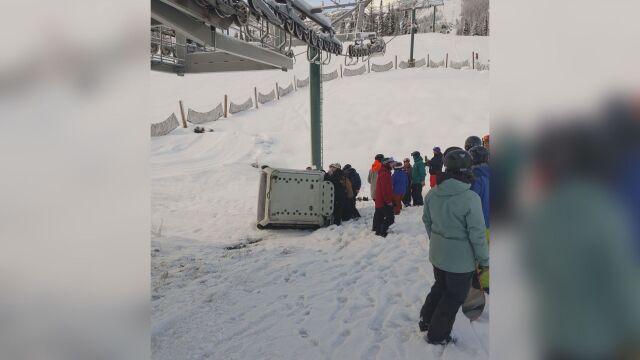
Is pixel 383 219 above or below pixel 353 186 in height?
below

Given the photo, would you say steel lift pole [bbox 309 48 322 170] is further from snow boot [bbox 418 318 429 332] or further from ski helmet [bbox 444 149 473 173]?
ski helmet [bbox 444 149 473 173]

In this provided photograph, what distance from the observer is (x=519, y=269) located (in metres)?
0.87

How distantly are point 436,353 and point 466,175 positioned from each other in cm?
147

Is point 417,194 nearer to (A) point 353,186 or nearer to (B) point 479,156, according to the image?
(A) point 353,186

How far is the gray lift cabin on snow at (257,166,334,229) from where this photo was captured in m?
8.04

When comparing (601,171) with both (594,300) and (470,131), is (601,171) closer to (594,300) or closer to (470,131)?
(594,300)

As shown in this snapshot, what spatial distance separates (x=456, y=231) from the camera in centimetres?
304

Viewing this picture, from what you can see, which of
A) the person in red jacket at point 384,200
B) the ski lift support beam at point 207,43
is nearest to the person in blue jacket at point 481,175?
the ski lift support beam at point 207,43

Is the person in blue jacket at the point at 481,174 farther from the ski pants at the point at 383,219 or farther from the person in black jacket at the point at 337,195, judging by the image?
the person in black jacket at the point at 337,195

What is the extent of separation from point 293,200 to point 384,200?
189 centimetres

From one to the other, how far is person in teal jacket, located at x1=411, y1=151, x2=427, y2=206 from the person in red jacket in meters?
2.93

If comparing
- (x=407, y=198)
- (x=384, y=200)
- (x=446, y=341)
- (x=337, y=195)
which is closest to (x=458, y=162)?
(x=446, y=341)

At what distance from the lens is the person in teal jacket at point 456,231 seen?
296cm

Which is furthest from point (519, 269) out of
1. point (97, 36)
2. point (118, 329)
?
point (97, 36)
